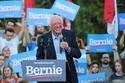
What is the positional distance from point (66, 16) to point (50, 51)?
496cm

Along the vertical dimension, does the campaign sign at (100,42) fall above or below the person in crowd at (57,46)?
below

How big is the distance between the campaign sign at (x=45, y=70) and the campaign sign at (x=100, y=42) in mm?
5550

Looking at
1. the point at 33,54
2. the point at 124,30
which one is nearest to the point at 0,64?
the point at 33,54

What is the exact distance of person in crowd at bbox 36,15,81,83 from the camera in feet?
20.8

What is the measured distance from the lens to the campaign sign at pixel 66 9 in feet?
37.0

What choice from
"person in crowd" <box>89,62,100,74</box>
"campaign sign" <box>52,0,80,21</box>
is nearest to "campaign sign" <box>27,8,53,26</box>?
"campaign sign" <box>52,0,80,21</box>

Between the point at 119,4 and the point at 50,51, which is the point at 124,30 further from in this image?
the point at 50,51

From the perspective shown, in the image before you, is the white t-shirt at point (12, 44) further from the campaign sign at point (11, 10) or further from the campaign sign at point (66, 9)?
the campaign sign at point (66, 9)

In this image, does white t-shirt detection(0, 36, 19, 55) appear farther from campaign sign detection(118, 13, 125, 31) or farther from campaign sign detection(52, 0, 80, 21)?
campaign sign detection(118, 13, 125, 31)

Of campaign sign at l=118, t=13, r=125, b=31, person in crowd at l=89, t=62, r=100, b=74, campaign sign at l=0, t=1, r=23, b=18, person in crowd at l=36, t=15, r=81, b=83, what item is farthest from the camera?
campaign sign at l=118, t=13, r=125, b=31

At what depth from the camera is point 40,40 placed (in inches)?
251

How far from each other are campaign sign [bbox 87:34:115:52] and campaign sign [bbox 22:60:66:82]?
555 centimetres

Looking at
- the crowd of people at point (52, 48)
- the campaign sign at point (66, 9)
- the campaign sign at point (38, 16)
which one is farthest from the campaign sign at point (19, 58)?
the campaign sign at point (66, 9)

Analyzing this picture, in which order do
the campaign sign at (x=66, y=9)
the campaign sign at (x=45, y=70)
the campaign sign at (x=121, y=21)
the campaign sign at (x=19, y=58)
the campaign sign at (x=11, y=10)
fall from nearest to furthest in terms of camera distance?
the campaign sign at (x=45, y=70) < the campaign sign at (x=19, y=58) < the campaign sign at (x=11, y=10) < the campaign sign at (x=66, y=9) < the campaign sign at (x=121, y=21)
